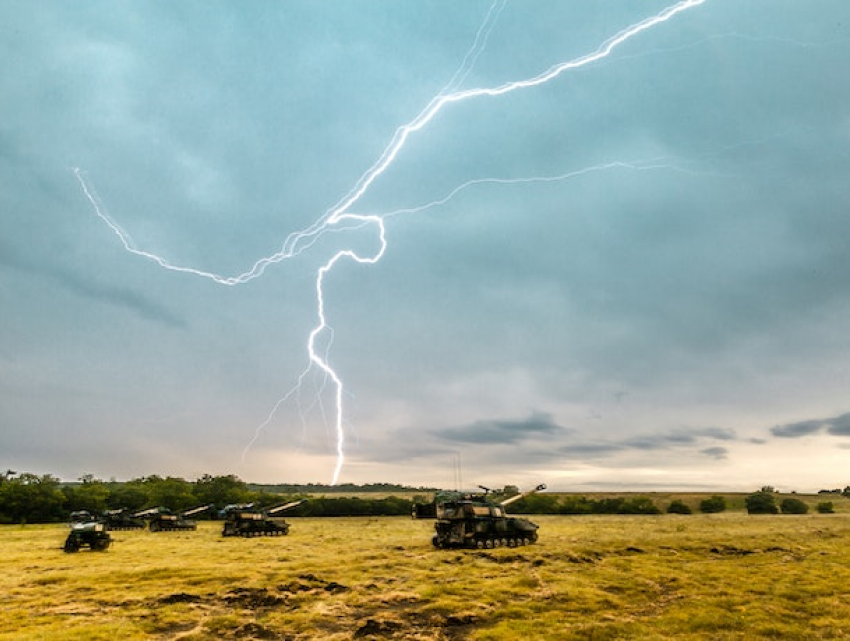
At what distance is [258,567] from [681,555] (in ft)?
60.7

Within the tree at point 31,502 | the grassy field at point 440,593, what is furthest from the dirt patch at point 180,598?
the tree at point 31,502

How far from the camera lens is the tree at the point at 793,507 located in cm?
7144

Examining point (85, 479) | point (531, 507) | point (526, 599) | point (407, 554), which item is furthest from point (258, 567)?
point (85, 479)

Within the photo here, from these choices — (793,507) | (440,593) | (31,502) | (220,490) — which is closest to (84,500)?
(31,502)

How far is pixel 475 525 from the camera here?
92.8ft

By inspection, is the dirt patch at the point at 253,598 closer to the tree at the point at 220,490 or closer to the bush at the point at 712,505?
the tree at the point at 220,490

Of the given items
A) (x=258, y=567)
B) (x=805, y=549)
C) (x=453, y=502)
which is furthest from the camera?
(x=453, y=502)

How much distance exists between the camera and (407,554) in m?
26.6

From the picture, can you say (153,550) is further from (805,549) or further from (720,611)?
(805,549)

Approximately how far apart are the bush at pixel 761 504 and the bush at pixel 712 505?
11.1ft

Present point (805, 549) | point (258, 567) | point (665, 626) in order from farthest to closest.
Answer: point (805, 549) < point (258, 567) < point (665, 626)

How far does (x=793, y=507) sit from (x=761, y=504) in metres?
3.70

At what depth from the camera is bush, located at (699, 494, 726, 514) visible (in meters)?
76.1

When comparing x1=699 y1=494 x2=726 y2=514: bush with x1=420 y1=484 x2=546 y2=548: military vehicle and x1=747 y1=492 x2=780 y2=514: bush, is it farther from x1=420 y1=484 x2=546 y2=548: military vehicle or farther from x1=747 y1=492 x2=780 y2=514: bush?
x1=420 y1=484 x2=546 y2=548: military vehicle
